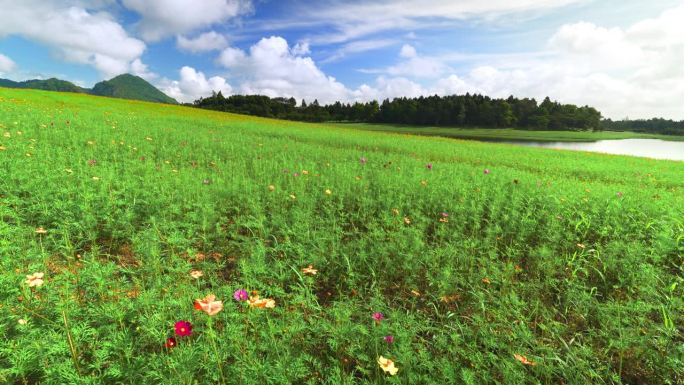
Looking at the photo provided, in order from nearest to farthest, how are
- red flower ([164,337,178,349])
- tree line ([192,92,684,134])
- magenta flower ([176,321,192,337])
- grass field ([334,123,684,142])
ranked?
1. magenta flower ([176,321,192,337])
2. red flower ([164,337,178,349])
3. grass field ([334,123,684,142])
4. tree line ([192,92,684,134])

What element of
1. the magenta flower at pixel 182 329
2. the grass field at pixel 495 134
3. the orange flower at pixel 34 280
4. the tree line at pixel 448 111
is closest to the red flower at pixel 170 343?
the magenta flower at pixel 182 329

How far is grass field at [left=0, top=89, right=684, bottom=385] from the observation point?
2.10 metres

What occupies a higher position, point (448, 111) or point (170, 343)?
point (448, 111)

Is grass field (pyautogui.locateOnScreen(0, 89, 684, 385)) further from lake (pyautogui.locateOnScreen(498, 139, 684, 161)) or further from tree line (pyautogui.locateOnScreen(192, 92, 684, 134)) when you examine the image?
tree line (pyautogui.locateOnScreen(192, 92, 684, 134))

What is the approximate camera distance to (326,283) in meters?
3.36

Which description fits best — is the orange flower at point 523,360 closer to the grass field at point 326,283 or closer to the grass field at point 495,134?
the grass field at point 326,283

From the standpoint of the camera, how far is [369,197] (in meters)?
5.36

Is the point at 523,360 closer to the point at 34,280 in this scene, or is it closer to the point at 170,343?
the point at 170,343

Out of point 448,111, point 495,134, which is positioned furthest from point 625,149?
point 448,111

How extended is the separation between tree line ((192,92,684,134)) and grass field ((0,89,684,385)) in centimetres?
9359

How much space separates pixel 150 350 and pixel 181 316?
29 centimetres

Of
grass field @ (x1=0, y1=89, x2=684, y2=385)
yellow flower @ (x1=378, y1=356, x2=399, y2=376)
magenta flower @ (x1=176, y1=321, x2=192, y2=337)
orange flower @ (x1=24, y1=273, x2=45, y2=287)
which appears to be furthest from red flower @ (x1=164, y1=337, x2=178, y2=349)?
yellow flower @ (x1=378, y1=356, x2=399, y2=376)

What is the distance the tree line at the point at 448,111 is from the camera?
308 ft

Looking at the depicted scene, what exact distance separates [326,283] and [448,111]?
102624 millimetres
